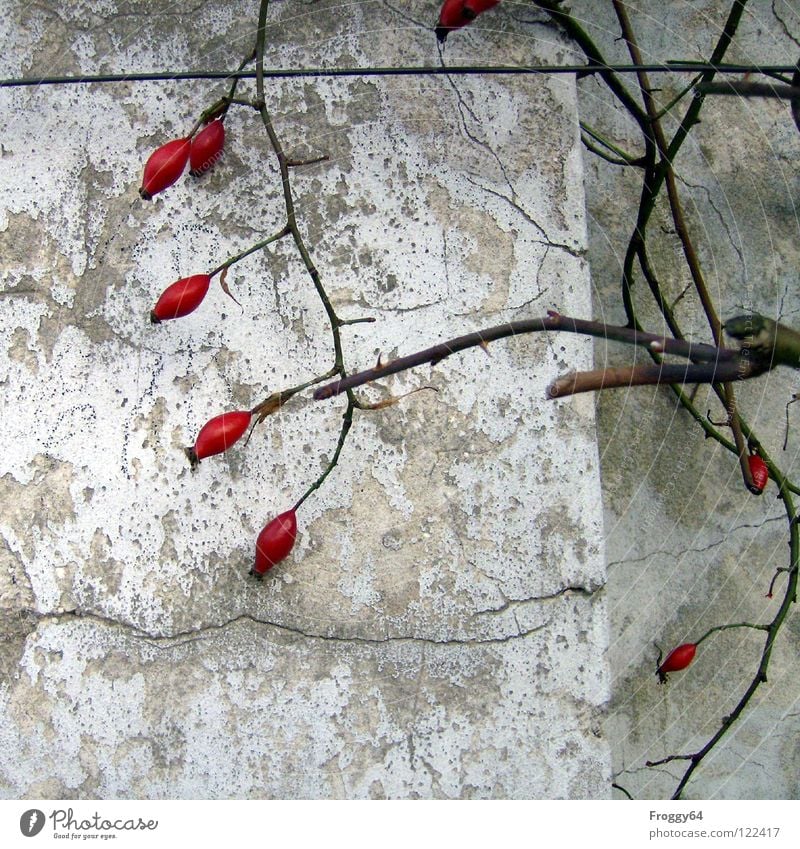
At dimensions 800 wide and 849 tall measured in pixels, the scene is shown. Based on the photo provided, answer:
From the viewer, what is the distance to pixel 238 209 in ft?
2.11

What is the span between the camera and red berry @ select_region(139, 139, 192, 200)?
0.56 meters

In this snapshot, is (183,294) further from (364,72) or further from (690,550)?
(690,550)

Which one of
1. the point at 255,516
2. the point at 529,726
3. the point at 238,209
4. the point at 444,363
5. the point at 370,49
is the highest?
the point at 370,49

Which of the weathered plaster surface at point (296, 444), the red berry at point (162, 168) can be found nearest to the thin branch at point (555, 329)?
the weathered plaster surface at point (296, 444)

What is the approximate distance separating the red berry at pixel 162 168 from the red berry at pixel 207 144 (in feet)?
0.09

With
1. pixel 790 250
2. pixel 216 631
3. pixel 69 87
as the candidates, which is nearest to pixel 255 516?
pixel 216 631

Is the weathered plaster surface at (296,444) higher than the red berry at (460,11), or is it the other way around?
the red berry at (460,11)

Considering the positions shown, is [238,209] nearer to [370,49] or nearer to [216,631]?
[370,49]

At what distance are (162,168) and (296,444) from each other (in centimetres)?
20

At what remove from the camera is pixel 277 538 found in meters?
0.59

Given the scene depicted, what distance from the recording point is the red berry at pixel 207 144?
59cm

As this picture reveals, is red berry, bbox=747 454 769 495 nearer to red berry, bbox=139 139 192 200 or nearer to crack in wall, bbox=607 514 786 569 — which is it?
crack in wall, bbox=607 514 786 569

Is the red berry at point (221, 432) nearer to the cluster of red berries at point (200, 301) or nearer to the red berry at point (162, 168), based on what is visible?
the cluster of red berries at point (200, 301)

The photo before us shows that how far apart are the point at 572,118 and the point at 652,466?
11.6 inches
